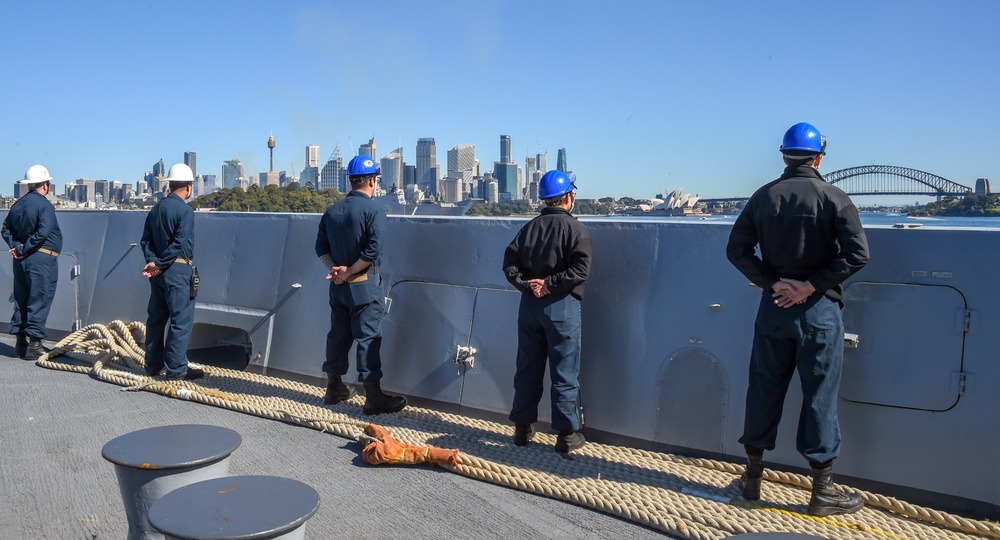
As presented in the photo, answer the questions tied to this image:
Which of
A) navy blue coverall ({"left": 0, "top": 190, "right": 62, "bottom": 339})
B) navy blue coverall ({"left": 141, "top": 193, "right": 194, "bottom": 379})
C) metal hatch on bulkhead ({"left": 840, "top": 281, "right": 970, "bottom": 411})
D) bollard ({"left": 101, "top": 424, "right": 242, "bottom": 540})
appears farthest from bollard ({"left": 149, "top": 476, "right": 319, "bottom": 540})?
navy blue coverall ({"left": 0, "top": 190, "right": 62, "bottom": 339})

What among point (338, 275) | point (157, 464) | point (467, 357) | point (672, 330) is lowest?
point (467, 357)

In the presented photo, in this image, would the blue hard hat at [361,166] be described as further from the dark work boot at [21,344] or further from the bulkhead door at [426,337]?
the dark work boot at [21,344]

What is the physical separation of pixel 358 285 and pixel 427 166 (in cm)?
795

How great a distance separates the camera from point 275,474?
473cm

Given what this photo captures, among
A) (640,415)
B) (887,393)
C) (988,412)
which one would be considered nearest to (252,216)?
(640,415)

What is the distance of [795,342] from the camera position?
407cm

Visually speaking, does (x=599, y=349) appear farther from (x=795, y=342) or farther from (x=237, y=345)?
(x=237, y=345)

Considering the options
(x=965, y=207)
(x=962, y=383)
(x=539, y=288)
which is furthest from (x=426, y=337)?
(x=965, y=207)

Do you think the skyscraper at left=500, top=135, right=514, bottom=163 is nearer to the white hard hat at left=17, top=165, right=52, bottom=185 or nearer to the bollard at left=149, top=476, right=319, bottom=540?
the white hard hat at left=17, top=165, right=52, bottom=185

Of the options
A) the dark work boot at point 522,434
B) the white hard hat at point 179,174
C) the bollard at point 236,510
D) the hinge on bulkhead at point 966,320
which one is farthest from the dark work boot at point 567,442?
the white hard hat at point 179,174

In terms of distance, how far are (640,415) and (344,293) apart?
2.35 m

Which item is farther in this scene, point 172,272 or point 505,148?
point 505,148

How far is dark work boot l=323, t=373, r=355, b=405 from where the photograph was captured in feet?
20.3

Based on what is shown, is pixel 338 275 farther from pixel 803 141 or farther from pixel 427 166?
pixel 427 166
